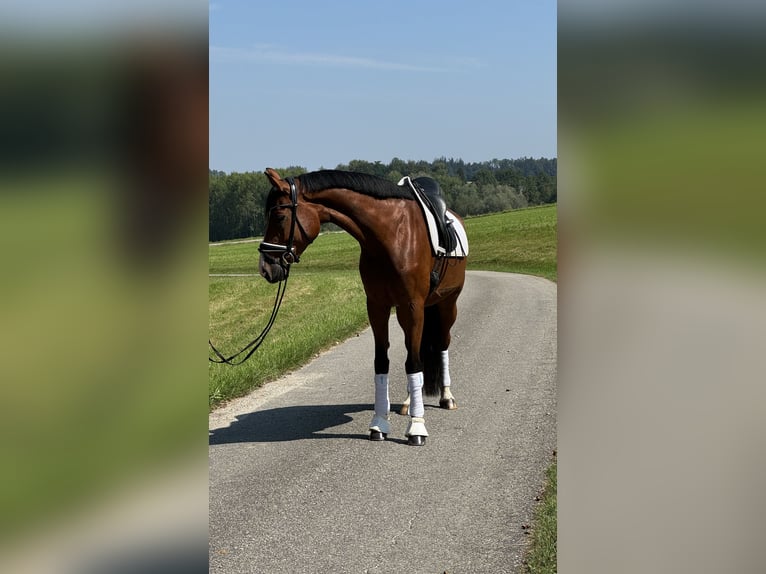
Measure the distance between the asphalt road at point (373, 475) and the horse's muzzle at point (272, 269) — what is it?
5.18 ft

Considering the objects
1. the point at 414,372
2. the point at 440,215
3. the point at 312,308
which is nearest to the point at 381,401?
the point at 414,372

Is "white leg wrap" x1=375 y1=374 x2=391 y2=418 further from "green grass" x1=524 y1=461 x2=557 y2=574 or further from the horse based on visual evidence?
"green grass" x1=524 y1=461 x2=557 y2=574

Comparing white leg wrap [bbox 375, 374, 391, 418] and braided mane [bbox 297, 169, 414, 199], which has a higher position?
braided mane [bbox 297, 169, 414, 199]

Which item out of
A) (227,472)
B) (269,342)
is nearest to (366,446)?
(227,472)

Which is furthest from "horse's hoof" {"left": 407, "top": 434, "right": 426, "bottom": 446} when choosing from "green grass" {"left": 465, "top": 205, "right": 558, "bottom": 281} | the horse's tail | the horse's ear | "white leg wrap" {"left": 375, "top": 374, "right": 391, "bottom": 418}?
"green grass" {"left": 465, "top": 205, "right": 558, "bottom": 281}

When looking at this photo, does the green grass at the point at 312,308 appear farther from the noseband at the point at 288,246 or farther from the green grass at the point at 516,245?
the noseband at the point at 288,246

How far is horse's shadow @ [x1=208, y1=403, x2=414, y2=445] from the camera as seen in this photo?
732 cm

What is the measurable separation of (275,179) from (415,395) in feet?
7.96

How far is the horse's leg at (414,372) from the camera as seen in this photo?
23.0 ft
